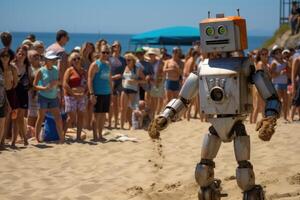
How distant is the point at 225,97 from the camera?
214 inches

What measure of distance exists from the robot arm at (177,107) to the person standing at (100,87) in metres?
4.33

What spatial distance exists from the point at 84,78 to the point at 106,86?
42cm

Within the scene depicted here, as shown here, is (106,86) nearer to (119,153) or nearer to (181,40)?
(119,153)

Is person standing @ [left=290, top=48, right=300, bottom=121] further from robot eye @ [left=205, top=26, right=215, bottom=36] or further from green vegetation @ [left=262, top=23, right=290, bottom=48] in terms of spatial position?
green vegetation @ [left=262, top=23, right=290, bottom=48]

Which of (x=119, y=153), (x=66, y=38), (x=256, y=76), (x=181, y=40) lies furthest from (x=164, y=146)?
(x=181, y=40)

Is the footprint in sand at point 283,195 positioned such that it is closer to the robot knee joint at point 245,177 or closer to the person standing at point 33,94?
the robot knee joint at point 245,177

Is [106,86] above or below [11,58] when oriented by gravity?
below

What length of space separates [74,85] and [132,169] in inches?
95.0

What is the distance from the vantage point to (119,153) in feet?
29.8

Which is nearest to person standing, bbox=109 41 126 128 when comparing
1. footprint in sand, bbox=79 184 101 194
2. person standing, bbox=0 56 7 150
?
person standing, bbox=0 56 7 150

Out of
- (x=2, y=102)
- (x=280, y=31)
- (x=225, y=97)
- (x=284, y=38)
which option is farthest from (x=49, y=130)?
(x=280, y=31)

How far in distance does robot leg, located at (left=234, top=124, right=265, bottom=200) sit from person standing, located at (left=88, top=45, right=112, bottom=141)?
479cm

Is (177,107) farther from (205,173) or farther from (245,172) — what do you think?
(245,172)

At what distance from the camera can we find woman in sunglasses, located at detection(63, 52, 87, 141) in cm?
973
